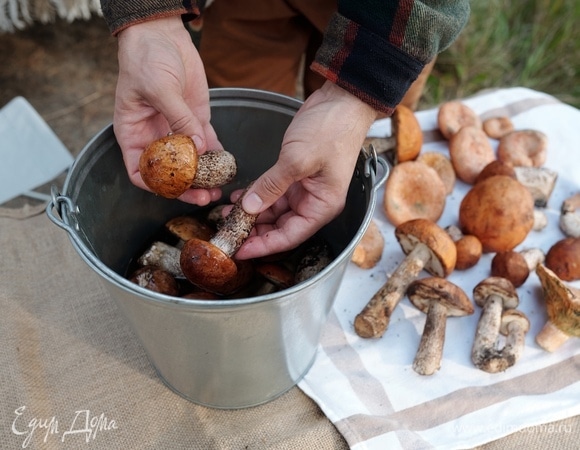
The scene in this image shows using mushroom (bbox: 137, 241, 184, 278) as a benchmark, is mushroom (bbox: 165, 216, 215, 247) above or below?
above

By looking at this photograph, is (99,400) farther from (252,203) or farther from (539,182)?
(539,182)

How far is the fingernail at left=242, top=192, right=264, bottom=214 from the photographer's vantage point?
1.41m

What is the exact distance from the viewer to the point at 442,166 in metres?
2.30

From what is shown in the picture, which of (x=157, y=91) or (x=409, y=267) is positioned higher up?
(x=157, y=91)

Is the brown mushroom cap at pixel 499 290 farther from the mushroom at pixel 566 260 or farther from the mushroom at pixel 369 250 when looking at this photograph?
the mushroom at pixel 369 250

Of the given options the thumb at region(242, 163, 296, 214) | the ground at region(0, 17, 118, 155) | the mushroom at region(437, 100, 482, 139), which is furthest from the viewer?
the ground at region(0, 17, 118, 155)

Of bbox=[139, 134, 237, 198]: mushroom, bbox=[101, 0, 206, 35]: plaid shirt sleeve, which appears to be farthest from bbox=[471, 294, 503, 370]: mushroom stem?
bbox=[101, 0, 206, 35]: plaid shirt sleeve

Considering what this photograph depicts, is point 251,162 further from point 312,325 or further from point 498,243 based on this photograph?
point 498,243

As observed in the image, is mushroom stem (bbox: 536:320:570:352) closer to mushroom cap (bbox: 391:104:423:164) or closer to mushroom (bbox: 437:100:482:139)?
mushroom cap (bbox: 391:104:423:164)

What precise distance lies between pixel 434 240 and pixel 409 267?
0.14 meters

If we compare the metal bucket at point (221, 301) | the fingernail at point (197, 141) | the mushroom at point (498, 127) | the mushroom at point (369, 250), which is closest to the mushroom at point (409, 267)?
the mushroom at point (369, 250)

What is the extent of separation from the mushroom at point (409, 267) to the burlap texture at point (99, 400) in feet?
1.03

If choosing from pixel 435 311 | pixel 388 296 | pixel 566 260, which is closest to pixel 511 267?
pixel 566 260

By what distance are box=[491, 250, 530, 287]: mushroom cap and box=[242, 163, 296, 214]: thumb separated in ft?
3.05
